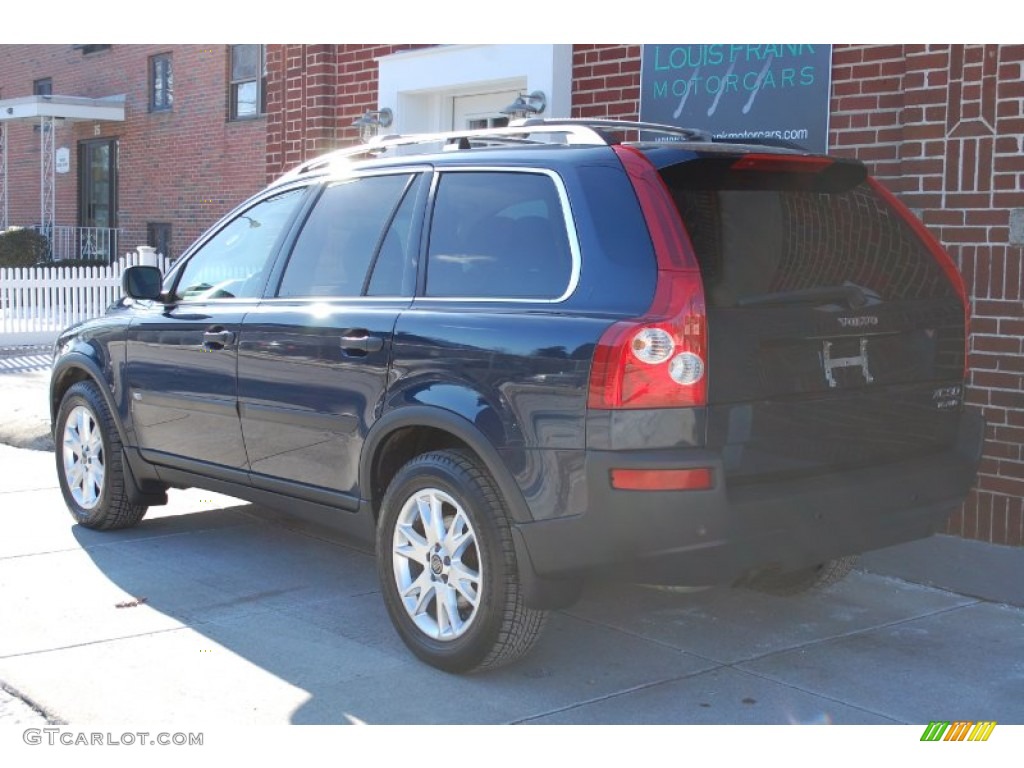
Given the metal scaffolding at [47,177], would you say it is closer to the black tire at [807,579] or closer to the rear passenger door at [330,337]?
the rear passenger door at [330,337]

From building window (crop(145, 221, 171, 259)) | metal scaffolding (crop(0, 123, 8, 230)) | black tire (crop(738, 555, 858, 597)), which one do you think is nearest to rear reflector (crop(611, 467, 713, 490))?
black tire (crop(738, 555, 858, 597))

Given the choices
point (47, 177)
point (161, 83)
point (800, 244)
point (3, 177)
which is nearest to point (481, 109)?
point (800, 244)

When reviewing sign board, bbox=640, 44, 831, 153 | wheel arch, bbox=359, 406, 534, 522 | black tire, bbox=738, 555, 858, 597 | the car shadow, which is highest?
sign board, bbox=640, 44, 831, 153

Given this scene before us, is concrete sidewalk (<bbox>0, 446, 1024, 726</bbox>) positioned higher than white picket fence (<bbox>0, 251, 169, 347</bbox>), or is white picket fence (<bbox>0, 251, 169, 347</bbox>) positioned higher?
white picket fence (<bbox>0, 251, 169, 347</bbox>)

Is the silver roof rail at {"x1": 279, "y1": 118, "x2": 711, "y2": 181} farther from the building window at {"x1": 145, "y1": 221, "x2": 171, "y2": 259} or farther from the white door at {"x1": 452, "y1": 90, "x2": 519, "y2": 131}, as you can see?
the building window at {"x1": 145, "y1": 221, "x2": 171, "y2": 259}

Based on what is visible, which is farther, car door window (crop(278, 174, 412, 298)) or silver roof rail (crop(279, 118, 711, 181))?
car door window (crop(278, 174, 412, 298))

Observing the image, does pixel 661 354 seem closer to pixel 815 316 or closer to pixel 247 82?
pixel 815 316

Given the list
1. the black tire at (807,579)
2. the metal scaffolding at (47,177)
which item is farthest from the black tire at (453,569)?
the metal scaffolding at (47,177)

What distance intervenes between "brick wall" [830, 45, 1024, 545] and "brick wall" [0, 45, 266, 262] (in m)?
14.0

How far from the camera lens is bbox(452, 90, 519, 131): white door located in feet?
32.9

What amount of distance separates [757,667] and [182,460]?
9.49ft

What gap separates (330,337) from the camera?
5074 millimetres

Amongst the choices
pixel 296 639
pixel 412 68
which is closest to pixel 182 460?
pixel 296 639

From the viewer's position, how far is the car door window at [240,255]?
18.9ft
